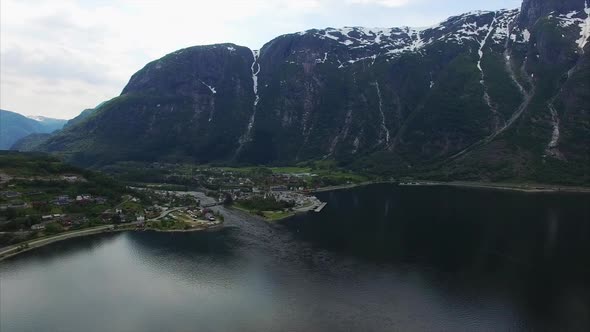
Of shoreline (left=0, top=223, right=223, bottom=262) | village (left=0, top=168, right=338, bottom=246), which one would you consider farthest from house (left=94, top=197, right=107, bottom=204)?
shoreline (left=0, top=223, right=223, bottom=262)

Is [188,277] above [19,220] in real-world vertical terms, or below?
below

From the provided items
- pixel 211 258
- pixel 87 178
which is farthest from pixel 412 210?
pixel 87 178

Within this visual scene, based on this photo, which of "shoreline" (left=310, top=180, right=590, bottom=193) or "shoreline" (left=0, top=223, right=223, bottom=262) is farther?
"shoreline" (left=310, top=180, right=590, bottom=193)

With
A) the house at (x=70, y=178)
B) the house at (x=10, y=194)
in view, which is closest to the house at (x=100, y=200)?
the house at (x=70, y=178)

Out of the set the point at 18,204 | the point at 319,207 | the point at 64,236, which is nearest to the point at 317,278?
the point at 64,236

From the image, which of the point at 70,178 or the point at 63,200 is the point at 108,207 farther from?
the point at 70,178

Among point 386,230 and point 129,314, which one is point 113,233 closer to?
point 129,314

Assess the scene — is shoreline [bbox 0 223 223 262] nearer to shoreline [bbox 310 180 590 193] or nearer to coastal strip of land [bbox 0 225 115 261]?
coastal strip of land [bbox 0 225 115 261]

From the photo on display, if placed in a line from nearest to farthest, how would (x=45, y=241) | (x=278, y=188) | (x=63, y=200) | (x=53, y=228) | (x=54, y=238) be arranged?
(x=45, y=241), (x=54, y=238), (x=53, y=228), (x=63, y=200), (x=278, y=188)
